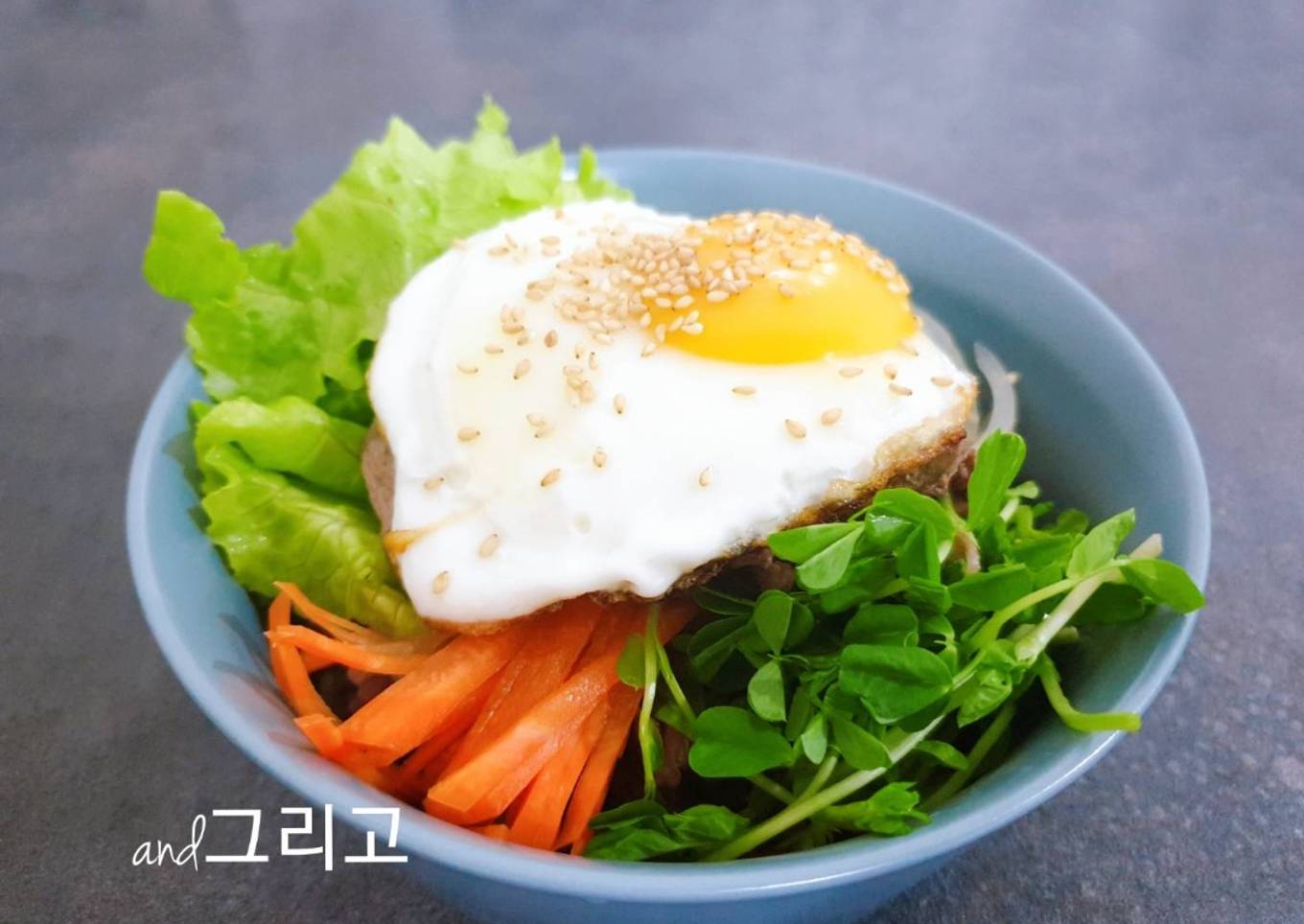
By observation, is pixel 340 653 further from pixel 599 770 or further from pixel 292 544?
pixel 599 770

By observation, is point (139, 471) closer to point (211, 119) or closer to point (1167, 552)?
point (1167, 552)

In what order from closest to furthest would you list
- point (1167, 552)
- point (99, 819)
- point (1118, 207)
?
point (1167, 552) < point (99, 819) < point (1118, 207)

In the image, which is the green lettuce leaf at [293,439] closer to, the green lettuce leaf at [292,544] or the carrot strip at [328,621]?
the green lettuce leaf at [292,544]

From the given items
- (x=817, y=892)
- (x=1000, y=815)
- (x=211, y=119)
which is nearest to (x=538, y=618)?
(x=817, y=892)

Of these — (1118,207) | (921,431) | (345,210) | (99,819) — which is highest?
(345,210)

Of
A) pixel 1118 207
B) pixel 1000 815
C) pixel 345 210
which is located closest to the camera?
pixel 1000 815

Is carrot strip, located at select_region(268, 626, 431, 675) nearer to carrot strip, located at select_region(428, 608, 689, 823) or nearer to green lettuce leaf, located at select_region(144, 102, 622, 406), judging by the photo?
carrot strip, located at select_region(428, 608, 689, 823)
